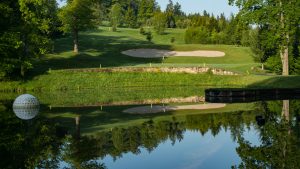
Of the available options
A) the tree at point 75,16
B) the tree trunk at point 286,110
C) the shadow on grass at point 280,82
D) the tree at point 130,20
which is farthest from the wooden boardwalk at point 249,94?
the tree at point 130,20

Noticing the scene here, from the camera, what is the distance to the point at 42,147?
17656mm

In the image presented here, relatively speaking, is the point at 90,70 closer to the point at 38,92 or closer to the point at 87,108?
the point at 38,92

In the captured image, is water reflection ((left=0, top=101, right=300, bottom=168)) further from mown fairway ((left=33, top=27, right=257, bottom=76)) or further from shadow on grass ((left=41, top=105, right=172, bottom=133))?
mown fairway ((left=33, top=27, right=257, bottom=76))

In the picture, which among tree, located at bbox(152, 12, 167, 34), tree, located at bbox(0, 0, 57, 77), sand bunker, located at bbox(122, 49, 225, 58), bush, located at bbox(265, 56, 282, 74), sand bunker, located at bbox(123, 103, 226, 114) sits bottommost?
sand bunker, located at bbox(123, 103, 226, 114)

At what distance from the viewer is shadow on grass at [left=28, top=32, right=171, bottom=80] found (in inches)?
2293

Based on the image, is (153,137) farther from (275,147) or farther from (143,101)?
(143,101)

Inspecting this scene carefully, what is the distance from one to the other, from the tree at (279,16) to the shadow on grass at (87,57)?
18554 mm

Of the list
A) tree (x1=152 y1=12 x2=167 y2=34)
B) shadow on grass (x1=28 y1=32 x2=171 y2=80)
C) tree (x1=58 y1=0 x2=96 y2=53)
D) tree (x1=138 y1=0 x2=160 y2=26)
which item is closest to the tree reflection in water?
shadow on grass (x1=28 y1=32 x2=171 y2=80)

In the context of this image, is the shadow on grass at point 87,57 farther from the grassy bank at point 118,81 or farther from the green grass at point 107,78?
the grassy bank at point 118,81

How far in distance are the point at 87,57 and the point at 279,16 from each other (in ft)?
91.0

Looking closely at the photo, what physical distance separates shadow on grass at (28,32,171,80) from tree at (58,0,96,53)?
3.49 m

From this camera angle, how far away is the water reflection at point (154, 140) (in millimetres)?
14820

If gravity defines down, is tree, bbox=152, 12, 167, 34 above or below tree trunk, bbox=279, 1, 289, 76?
above

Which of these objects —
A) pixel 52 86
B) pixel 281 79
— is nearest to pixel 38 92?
pixel 52 86
